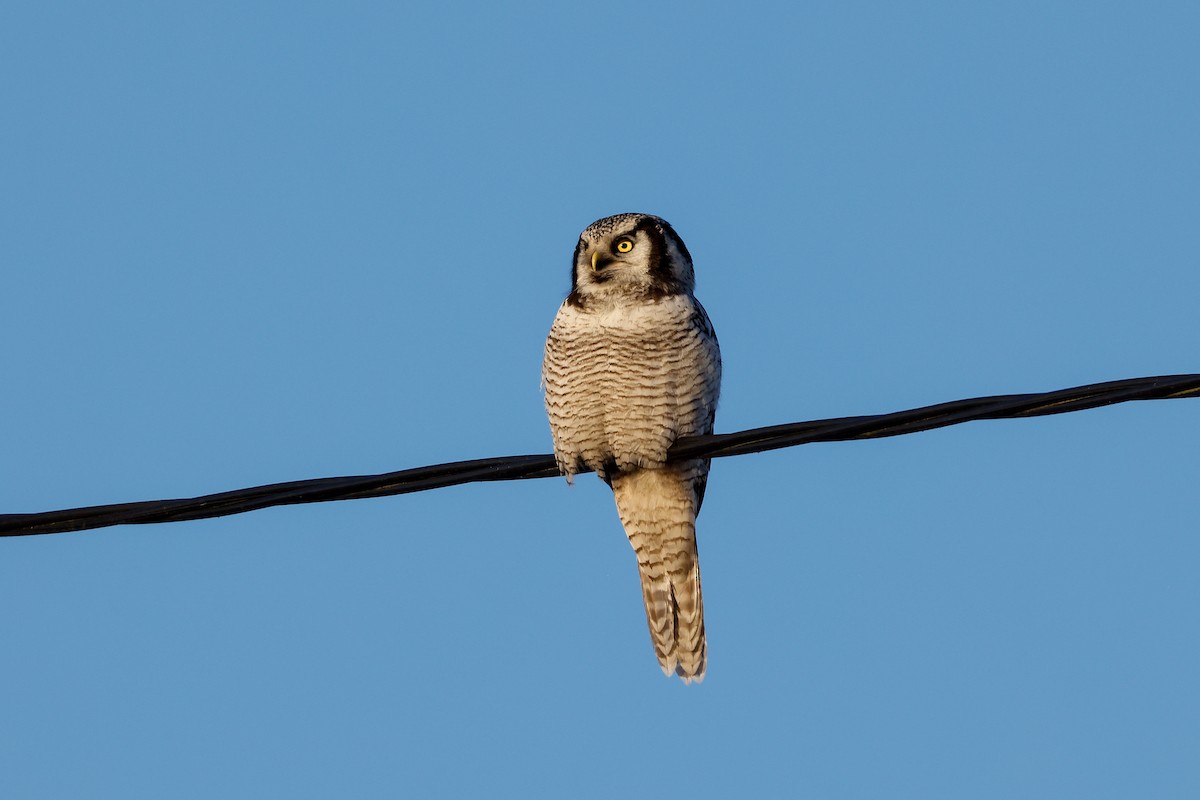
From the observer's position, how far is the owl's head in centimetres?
748

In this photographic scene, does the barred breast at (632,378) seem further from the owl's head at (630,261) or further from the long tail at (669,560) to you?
the long tail at (669,560)

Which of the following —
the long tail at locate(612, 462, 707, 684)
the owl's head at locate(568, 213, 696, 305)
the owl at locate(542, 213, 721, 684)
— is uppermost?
the owl's head at locate(568, 213, 696, 305)

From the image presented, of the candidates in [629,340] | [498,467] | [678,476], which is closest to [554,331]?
[629,340]

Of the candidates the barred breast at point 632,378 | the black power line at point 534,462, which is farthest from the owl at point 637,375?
the black power line at point 534,462

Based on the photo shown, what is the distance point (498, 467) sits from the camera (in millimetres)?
5242

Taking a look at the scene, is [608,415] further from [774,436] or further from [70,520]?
[70,520]

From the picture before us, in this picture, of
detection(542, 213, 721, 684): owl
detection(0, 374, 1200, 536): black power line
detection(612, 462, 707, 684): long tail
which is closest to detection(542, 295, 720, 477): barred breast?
detection(542, 213, 721, 684): owl

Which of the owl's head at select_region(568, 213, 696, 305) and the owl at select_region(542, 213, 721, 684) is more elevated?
the owl's head at select_region(568, 213, 696, 305)

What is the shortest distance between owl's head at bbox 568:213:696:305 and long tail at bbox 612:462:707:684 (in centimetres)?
98

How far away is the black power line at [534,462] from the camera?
179 inches

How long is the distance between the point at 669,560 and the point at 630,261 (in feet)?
5.36

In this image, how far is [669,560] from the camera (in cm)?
809

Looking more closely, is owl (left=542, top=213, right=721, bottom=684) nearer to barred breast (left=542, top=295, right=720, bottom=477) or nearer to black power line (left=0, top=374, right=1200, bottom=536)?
barred breast (left=542, top=295, right=720, bottom=477)

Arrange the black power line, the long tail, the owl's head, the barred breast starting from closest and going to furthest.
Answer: the black power line → the barred breast → the owl's head → the long tail
